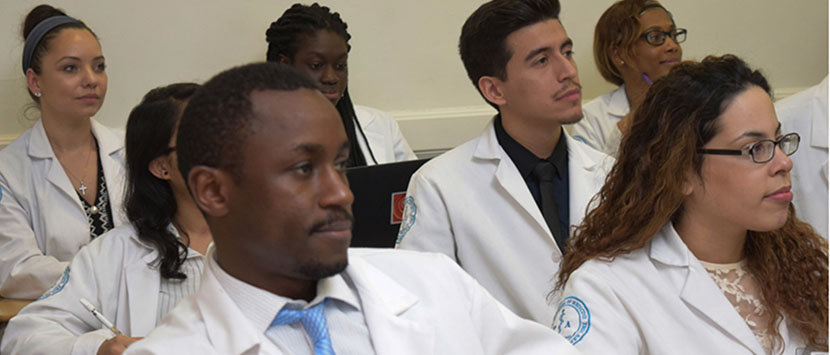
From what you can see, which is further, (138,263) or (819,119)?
(819,119)

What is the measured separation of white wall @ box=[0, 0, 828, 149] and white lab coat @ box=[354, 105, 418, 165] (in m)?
0.22

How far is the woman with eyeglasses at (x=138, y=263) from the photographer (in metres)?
1.66

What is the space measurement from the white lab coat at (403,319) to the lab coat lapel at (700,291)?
1.08 ft

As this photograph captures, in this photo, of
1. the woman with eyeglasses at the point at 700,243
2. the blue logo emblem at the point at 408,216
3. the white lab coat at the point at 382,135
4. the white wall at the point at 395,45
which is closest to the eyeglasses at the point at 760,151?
the woman with eyeglasses at the point at 700,243

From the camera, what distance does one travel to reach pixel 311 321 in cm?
111

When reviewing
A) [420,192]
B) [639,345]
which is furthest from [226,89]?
[420,192]

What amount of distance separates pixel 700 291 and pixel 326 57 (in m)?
1.70

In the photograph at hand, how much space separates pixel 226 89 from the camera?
43.8 inches

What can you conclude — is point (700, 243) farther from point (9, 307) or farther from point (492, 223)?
point (9, 307)

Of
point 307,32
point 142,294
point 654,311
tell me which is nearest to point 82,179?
point 307,32

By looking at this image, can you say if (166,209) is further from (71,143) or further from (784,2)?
(784,2)

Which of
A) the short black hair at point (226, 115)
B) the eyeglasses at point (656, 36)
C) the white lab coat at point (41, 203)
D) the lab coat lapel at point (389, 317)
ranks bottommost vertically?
the white lab coat at point (41, 203)

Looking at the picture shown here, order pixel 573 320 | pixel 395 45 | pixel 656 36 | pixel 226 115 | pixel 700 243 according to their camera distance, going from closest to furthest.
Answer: pixel 226 115 → pixel 573 320 → pixel 700 243 → pixel 656 36 → pixel 395 45

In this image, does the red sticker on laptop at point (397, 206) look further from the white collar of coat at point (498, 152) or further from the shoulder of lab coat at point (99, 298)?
the shoulder of lab coat at point (99, 298)
